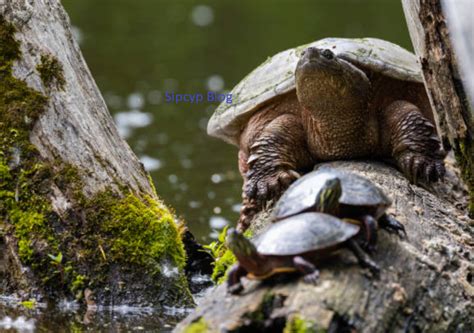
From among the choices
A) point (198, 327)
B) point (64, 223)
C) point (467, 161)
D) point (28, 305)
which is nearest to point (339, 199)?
point (198, 327)

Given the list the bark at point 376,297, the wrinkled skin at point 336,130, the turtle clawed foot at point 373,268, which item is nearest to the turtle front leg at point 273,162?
the wrinkled skin at point 336,130

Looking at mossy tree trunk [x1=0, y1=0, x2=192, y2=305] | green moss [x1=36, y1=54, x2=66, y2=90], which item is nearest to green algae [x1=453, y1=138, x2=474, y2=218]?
mossy tree trunk [x1=0, y1=0, x2=192, y2=305]

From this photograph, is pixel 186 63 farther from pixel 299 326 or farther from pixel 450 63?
pixel 299 326

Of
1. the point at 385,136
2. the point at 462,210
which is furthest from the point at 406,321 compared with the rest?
the point at 385,136

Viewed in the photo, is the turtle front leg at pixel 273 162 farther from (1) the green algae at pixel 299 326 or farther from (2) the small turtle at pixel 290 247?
(1) the green algae at pixel 299 326

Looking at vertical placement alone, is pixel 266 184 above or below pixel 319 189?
below

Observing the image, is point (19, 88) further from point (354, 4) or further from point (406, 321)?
point (354, 4)
